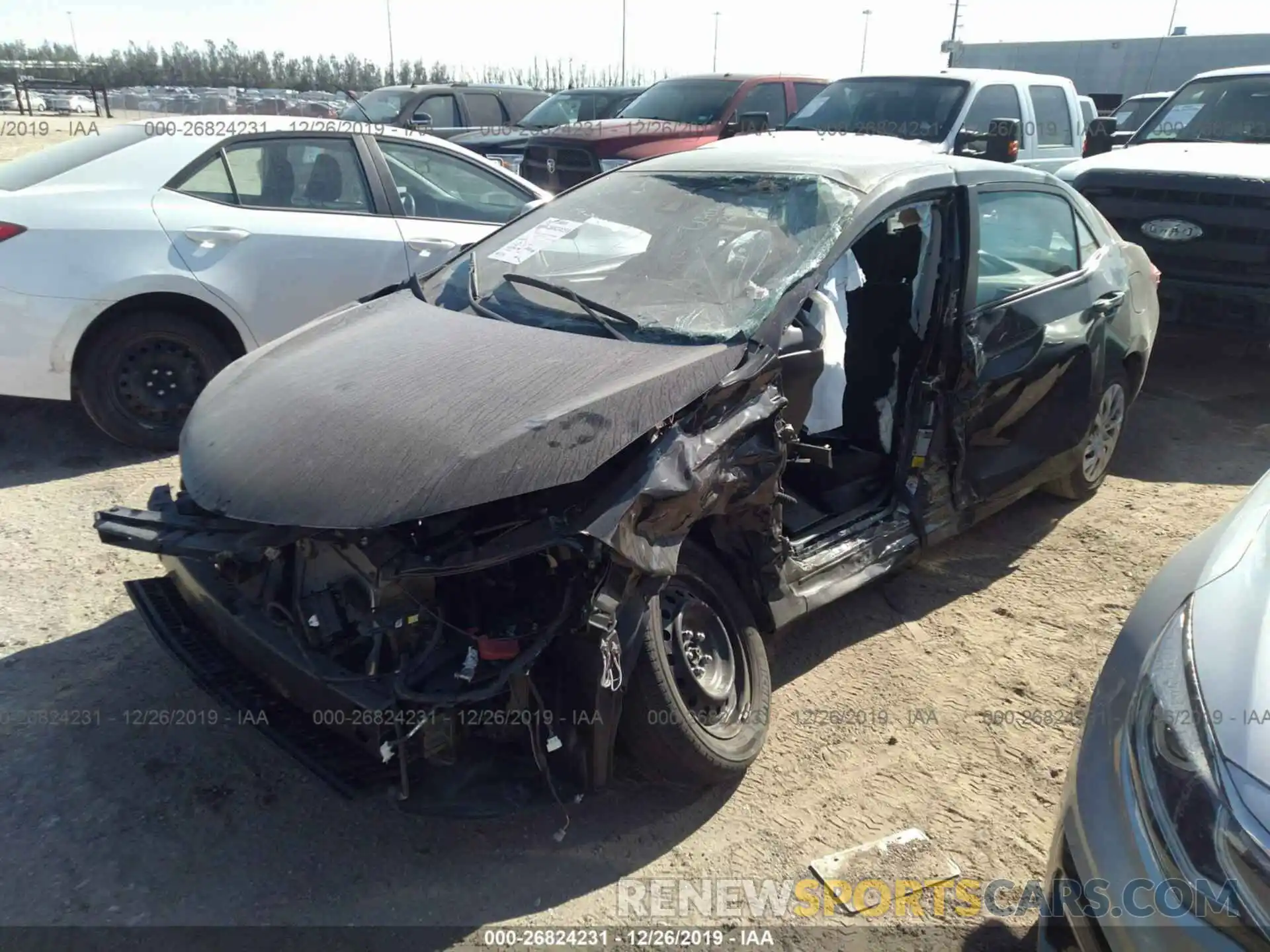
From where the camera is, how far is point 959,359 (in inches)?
140

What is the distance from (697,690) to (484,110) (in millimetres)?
11752

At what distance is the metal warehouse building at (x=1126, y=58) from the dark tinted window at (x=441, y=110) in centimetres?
2509

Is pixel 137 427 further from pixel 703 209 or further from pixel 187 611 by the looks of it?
pixel 703 209

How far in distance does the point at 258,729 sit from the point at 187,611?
61 cm

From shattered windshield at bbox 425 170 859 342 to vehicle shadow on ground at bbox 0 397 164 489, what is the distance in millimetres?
2430

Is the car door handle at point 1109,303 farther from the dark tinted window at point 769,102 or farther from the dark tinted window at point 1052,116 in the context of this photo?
the dark tinted window at point 769,102

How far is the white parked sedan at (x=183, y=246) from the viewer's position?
4578 millimetres

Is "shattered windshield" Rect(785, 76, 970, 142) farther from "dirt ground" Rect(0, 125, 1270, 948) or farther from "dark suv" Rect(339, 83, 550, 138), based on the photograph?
"dirt ground" Rect(0, 125, 1270, 948)

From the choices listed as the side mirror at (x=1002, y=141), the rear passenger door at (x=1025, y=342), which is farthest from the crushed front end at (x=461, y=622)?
the side mirror at (x=1002, y=141)

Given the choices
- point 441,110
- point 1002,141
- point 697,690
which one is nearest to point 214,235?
point 697,690

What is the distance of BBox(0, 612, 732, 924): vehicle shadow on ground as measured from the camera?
238cm

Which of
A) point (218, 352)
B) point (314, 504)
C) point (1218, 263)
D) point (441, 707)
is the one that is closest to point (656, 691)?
point (441, 707)

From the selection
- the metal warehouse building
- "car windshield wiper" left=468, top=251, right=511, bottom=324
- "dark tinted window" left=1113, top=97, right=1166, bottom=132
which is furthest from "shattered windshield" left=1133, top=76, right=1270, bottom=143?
the metal warehouse building

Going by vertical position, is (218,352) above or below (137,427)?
above
